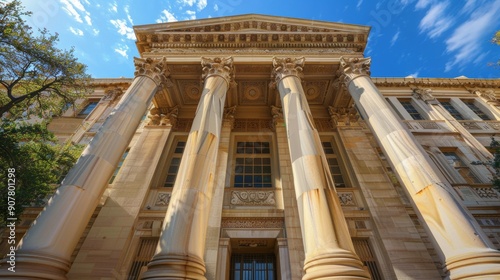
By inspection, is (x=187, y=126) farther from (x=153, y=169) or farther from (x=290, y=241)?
(x=290, y=241)

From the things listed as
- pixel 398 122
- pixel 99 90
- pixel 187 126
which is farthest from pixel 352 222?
pixel 99 90

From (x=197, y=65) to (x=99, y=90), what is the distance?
8.84m

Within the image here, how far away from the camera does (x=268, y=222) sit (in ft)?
28.1

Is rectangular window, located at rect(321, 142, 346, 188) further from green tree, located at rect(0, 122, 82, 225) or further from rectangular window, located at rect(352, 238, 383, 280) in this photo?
green tree, located at rect(0, 122, 82, 225)

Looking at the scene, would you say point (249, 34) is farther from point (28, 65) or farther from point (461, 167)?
point (461, 167)

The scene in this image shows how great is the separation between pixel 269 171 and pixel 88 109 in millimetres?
12410

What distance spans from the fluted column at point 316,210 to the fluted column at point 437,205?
1.89 metres

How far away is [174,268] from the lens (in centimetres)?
441

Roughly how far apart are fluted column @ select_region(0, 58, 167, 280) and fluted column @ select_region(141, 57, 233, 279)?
6.20ft

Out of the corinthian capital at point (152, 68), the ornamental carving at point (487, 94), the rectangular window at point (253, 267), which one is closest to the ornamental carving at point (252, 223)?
the rectangular window at point (253, 267)

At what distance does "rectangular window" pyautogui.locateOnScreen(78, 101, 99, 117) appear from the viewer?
14414mm

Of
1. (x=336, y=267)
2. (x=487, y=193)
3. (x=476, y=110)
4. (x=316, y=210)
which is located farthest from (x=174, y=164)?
(x=476, y=110)

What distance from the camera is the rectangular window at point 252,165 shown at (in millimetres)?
10352

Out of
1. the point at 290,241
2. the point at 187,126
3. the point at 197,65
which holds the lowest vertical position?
the point at 290,241
